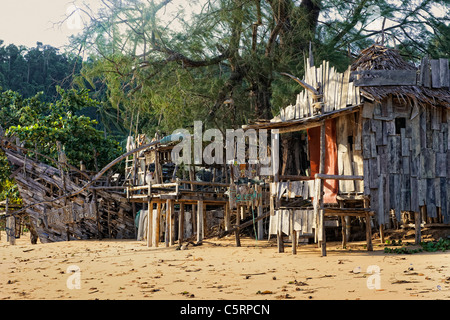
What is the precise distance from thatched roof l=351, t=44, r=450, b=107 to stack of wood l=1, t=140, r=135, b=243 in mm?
11181

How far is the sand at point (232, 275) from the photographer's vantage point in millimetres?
7547

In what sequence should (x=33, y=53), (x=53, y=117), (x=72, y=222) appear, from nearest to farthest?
(x=72, y=222)
(x=53, y=117)
(x=33, y=53)

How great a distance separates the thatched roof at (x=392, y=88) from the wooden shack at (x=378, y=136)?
0.02 metres

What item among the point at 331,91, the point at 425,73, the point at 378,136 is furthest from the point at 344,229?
the point at 425,73

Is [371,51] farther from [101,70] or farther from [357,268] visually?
[101,70]

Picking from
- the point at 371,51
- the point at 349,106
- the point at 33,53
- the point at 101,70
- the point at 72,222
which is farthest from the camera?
the point at 33,53

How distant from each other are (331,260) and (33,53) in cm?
4033

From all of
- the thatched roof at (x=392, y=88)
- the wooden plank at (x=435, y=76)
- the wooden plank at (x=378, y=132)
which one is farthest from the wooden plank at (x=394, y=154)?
the wooden plank at (x=435, y=76)

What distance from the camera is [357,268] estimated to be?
9328 mm

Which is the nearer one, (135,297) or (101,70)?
(135,297)

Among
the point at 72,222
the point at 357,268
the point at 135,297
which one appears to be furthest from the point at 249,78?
the point at 135,297

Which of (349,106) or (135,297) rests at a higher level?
(349,106)

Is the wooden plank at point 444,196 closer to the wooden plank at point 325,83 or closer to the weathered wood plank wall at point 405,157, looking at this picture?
the weathered wood plank wall at point 405,157

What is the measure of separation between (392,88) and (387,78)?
27cm
